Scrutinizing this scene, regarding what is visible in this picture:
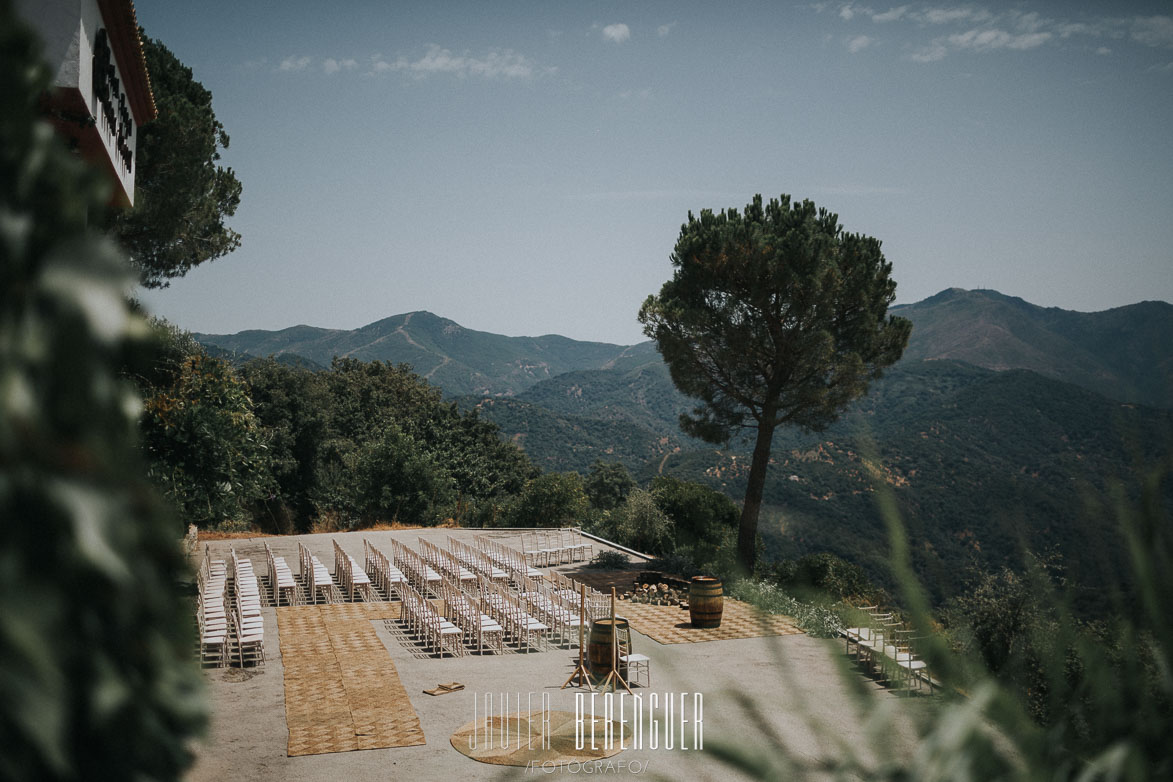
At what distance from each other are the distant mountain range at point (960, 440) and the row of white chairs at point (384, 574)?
614cm

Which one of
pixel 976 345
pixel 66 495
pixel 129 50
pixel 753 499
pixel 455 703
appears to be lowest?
pixel 455 703

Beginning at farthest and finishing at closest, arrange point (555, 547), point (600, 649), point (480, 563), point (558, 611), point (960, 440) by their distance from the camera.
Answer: point (960, 440)
point (555, 547)
point (480, 563)
point (558, 611)
point (600, 649)

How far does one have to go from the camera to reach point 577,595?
36.6 ft

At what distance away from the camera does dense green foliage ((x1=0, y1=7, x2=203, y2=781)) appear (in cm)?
48

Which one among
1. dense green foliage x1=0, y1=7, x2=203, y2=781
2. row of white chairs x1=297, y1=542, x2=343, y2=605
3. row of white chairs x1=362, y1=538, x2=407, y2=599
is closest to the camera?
dense green foliage x1=0, y1=7, x2=203, y2=781

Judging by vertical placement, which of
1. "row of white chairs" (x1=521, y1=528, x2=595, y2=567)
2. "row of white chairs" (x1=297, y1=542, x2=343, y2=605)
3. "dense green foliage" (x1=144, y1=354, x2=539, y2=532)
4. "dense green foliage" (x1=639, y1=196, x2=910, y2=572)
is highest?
"dense green foliage" (x1=639, y1=196, x2=910, y2=572)

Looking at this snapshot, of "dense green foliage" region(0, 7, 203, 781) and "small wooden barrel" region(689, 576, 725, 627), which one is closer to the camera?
"dense green foliage" region(0, 7, 203, 781)

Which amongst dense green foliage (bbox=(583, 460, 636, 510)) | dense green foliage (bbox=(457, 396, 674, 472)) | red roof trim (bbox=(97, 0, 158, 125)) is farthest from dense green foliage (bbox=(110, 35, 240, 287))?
dense green foliage (bbox=(457, 396, 674, 472))

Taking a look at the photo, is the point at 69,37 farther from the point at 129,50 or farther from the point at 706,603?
→ the point at 706,603

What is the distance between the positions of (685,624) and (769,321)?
798 centimetres

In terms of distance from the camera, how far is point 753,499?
56.1 feet

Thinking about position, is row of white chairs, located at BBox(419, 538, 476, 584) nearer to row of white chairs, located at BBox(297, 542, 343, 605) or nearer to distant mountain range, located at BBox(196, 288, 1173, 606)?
row of white chairs, located at BBox(297, 542, 343, 605)

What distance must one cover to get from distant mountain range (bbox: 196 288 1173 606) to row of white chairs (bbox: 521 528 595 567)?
4215 millimetres

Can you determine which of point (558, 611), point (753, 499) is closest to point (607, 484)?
point (753, 499)
